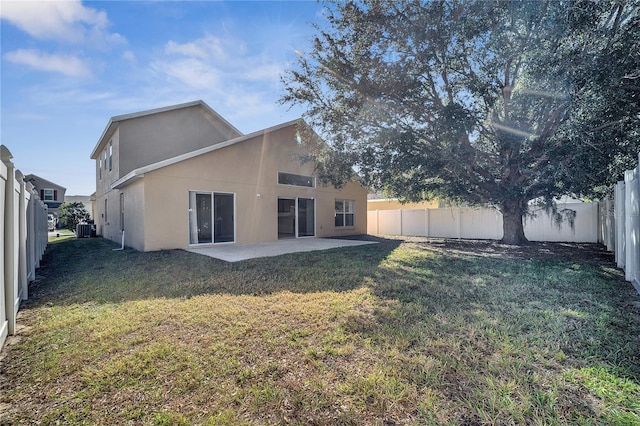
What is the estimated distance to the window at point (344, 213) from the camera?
1576cm

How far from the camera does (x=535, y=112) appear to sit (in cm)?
812

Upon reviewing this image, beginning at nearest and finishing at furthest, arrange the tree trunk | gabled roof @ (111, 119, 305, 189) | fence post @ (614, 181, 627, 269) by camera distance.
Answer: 1. fence post @ (614, 181, 627, 269)
2. gabled roof @ (111, 119, 305, 189)
3. the tree trunk

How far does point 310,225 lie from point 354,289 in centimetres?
938

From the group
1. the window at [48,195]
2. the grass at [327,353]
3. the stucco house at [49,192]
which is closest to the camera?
the grass at [327,353]

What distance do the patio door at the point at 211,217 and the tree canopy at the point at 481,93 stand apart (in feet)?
14.0

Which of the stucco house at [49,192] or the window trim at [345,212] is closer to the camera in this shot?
the window trim at [345,212]

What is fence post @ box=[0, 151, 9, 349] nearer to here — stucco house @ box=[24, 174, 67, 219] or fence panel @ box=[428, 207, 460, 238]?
fence panel @ box=[428, 207, 460, 238]

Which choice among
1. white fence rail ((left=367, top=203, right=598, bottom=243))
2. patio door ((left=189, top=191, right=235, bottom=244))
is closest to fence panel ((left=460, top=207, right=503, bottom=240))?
white fence rail ((left=367, top=203, right=598, bottom=243))

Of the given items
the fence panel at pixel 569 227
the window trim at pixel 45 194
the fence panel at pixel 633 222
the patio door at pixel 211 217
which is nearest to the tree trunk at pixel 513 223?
the fence panel at pixel 569 227

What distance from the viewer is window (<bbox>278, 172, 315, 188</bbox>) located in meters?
13.0

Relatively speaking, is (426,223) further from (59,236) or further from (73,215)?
(73,215)

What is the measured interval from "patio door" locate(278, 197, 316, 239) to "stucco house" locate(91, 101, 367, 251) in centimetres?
5

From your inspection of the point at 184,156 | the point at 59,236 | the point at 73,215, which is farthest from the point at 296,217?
the point at 73,215

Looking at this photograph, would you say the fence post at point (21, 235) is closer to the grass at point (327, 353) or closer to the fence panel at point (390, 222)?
the grass at point (327, 353)
